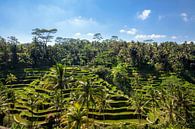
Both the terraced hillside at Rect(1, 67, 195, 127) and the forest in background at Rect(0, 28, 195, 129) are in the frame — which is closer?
the terraced hillside at Rect(1, 67, 195, 127)

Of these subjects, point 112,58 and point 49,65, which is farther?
point 112,58

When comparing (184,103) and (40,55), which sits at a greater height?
(40,55)

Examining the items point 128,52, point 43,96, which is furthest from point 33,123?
point 128,52

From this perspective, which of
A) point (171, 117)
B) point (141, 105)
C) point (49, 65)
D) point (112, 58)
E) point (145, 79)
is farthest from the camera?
point (112, 58)

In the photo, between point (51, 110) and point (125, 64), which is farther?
point (125, 64)

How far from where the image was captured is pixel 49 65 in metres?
113

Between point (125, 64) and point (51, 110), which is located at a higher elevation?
point (125, 64)

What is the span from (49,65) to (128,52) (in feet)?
104

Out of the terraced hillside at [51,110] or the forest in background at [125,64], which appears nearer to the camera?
the terraced hillside at [51,110]

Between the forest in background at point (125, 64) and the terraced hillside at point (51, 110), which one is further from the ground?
the forest in background at point (125, 64)

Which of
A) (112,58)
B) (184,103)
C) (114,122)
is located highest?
(112,58)

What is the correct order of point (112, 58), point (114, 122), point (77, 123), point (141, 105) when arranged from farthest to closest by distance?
point (112, 58) < point (141, 105) < point (114, 122) < point (77, 123)

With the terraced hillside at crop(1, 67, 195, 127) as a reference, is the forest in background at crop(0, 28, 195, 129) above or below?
above

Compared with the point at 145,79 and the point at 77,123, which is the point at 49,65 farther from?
the point at 77,123
